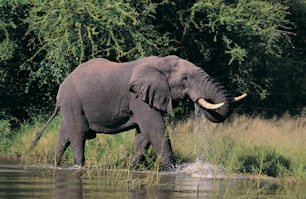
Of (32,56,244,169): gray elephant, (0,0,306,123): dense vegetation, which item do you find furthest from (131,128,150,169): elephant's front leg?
(0,0,306,123): dense vegetation

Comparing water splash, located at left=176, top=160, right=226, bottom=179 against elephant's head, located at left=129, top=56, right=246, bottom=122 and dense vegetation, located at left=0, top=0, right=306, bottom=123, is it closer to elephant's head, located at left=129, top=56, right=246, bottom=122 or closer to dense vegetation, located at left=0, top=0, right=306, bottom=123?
elephant's head, located at left=129, top=56, right=246, bottom=122

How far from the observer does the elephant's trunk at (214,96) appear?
677 inches

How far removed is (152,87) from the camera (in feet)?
58.3

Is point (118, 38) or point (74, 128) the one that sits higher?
point (118, 38)

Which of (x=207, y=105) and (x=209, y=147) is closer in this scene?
(x=207, y=105)

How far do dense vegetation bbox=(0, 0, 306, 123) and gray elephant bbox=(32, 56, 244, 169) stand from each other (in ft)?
14.1

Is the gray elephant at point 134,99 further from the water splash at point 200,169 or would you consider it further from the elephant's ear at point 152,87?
the water splash at point 200,169

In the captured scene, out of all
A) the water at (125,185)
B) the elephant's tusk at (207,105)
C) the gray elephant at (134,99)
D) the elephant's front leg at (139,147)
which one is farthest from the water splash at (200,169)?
the elephant's tusk at (207,105)

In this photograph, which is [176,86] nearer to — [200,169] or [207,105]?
[207,105]

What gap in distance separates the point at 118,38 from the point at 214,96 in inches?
279

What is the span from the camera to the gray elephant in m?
17.4

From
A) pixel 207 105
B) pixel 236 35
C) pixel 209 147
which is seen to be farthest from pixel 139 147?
pixel 236 35

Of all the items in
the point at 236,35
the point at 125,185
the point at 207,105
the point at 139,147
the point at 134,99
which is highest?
the point at 236,35

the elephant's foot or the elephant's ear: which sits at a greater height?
the elephant's ear
